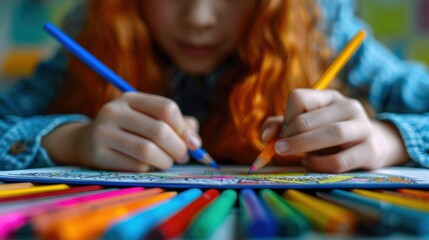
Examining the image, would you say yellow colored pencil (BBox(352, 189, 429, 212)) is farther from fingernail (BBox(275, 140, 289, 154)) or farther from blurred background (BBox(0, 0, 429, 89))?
blurred background (BBox(0, 0, 429, 89))

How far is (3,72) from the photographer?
1.19 meters

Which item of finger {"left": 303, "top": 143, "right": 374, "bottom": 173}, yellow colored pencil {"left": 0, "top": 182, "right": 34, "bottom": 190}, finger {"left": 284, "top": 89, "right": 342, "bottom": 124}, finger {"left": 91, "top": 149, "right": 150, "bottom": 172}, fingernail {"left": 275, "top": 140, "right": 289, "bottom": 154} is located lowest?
yellow colored pencil {"left": 0, "top": 182, "right": 34, "bottom": 190}

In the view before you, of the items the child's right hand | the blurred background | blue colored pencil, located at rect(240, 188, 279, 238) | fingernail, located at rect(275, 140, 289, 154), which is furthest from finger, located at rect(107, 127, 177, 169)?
the blurred background

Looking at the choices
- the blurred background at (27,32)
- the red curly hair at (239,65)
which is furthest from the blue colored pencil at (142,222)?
the blurred background at (27,32)

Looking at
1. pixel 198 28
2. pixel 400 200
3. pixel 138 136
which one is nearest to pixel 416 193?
pixel 400 200

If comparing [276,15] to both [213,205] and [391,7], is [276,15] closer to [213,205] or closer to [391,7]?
[213,205]

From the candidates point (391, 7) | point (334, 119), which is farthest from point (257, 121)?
point (391, 7)

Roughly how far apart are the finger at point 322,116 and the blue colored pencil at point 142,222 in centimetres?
21

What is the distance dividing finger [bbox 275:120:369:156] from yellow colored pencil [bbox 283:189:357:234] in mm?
179

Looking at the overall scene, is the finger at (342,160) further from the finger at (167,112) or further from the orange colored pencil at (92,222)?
the orange colored pencil at (92,222)

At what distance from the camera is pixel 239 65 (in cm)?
71

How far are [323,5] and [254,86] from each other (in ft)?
0.72

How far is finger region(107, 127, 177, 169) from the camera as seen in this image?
47cm

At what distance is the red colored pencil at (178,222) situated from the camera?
19 centimetres
